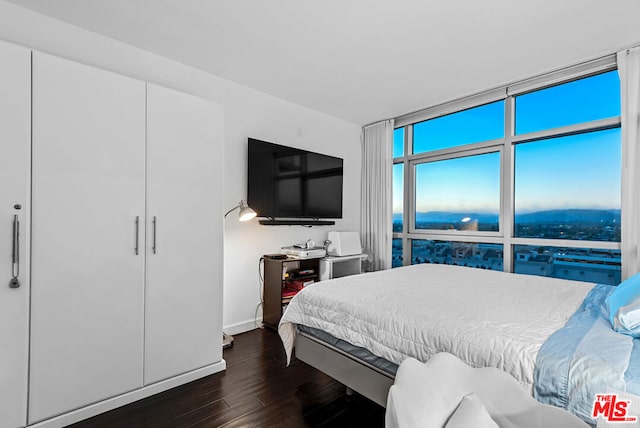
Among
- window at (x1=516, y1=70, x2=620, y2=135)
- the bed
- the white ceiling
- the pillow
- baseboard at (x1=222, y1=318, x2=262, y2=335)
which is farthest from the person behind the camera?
baseboard at (x1=222, y1=318, x2=262, y2=335)

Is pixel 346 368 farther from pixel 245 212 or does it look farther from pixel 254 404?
pixel 245 212

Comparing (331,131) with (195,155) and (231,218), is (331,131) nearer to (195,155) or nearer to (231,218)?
(231,218)

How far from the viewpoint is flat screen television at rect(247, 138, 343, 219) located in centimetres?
311

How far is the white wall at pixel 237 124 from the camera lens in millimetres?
2154

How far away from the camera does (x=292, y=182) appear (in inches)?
133

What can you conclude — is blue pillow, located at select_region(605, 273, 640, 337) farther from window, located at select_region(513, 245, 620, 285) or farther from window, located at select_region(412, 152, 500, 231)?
window, located at select_region(412, 152, 500, 231)

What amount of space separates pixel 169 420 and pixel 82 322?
→ 0.76m

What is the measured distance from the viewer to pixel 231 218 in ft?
10.1

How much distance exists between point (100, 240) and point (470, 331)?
2.09 meters

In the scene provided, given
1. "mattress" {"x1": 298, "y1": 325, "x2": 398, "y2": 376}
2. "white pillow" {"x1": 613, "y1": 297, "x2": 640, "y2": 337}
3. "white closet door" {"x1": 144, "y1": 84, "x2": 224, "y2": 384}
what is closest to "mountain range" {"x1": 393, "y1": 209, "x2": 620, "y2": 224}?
"white pillow" {"x1": 613, "y1": 297, "x2": 640, "y2": 337}

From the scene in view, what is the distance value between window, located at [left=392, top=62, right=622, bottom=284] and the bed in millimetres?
867

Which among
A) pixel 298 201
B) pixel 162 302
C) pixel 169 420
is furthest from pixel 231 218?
pixel 169 420

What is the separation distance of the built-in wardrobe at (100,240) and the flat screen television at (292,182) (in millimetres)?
755

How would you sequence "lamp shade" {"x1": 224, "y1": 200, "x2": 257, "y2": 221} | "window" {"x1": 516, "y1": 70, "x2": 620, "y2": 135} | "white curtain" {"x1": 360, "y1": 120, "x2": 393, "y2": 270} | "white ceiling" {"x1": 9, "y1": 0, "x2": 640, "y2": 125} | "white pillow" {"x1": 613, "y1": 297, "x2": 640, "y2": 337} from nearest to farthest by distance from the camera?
"white pillow" {"x1": 613, "y1": 297, "x2": 640, "y2": 337}
"white ceiling" {"x1": 9, "y1": 0, "x2": 640, "y2": 125}
"window" {"x1": 516, "y1": 70, "x2": 620, "y2": 135}
"lamp shade" {"x1": 224, "y1": 200, "x2": 257, "y2": 221}
"white curtain" {"x1": 360, "y1": 120, "x2": 393, "y2": 270}
